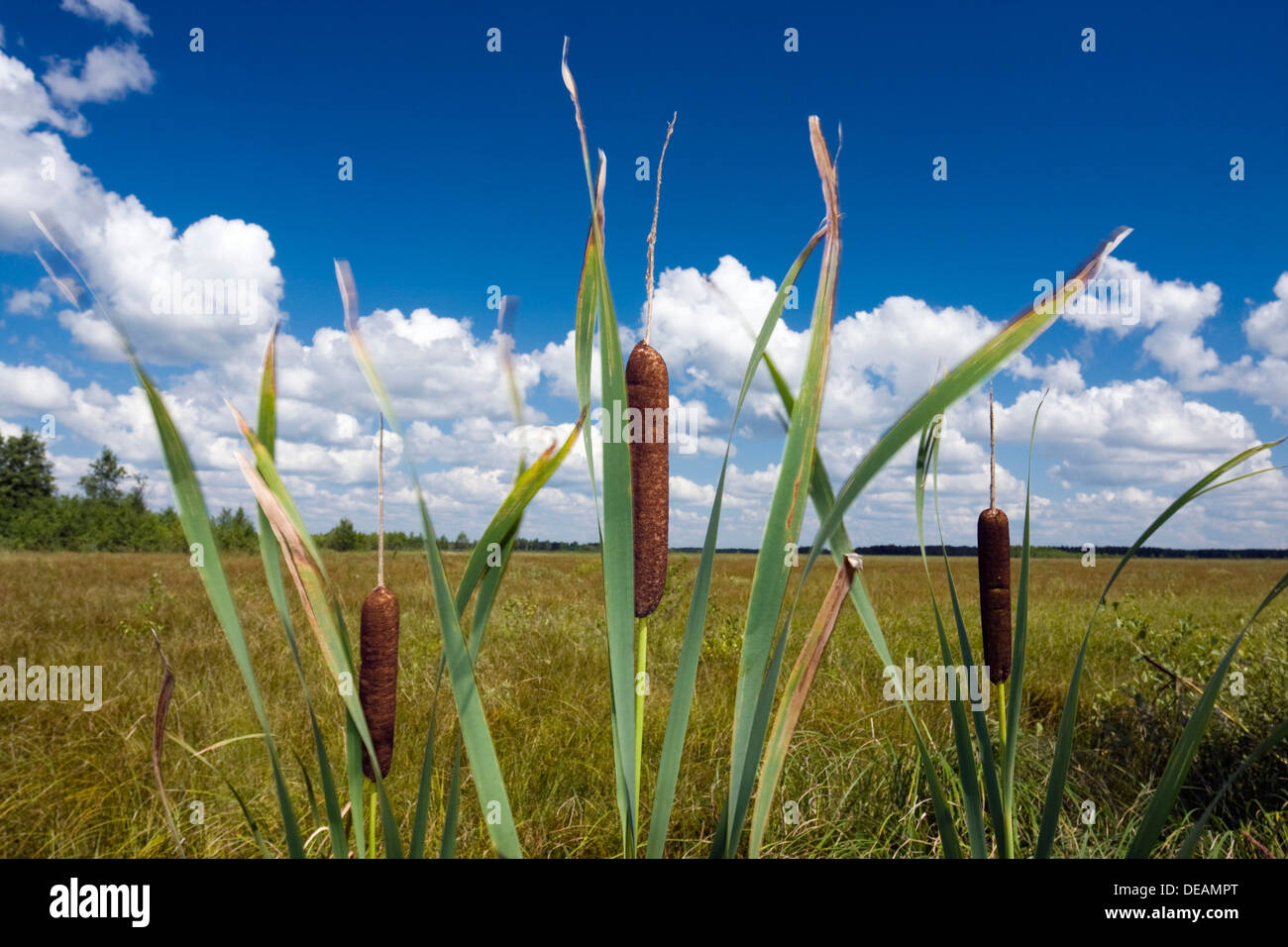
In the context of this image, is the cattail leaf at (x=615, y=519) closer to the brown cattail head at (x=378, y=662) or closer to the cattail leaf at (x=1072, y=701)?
the brown cattail head at (x=378, y=662)

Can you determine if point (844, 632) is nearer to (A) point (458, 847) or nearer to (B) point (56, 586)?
(A) point (458, 847)

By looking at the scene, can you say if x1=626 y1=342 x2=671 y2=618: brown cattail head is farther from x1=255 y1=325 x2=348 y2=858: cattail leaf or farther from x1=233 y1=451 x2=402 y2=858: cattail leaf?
x1=255 y1=325 x2=348 y2=858: cattail leaf

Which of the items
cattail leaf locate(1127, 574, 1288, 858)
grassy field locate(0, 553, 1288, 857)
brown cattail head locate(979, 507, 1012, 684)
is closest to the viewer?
cattail leaf locate(1127, 574, 1288, 858)

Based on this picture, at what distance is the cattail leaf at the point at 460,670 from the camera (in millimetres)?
916

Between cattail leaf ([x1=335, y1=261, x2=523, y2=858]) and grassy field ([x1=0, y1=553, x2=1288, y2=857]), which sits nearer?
cattail leaf ([x1=335, y1=261, x2=523, y2=858])

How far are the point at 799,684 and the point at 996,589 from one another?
845mm

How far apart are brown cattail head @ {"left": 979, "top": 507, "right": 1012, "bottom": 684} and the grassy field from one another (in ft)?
2.94

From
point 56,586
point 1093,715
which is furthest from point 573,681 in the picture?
point 56,586

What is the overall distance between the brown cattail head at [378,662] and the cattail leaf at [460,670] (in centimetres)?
24

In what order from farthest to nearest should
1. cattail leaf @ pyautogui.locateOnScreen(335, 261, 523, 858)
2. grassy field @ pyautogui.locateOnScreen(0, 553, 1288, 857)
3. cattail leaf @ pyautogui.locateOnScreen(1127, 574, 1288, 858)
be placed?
grassy field @ pyautogui.locateOnScreen(0, 553, 1288, 857)
cattail leaf @ pyautogui.locateOnScreen(1127, 574, 1288, 858)
cattail leaf @ pyautogui.locateOnScreen(335, 261, 523, 858)

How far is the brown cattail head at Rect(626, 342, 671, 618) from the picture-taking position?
109 cm

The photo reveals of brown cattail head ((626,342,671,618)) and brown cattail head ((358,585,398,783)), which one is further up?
brown cattail head ((626,342,671,618))

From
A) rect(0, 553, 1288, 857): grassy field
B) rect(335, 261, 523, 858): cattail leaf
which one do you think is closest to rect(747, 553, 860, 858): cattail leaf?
rect(335, 261, 523, 858): cattail leaf

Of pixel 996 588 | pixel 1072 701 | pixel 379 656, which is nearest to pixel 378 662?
pixel 379 656
